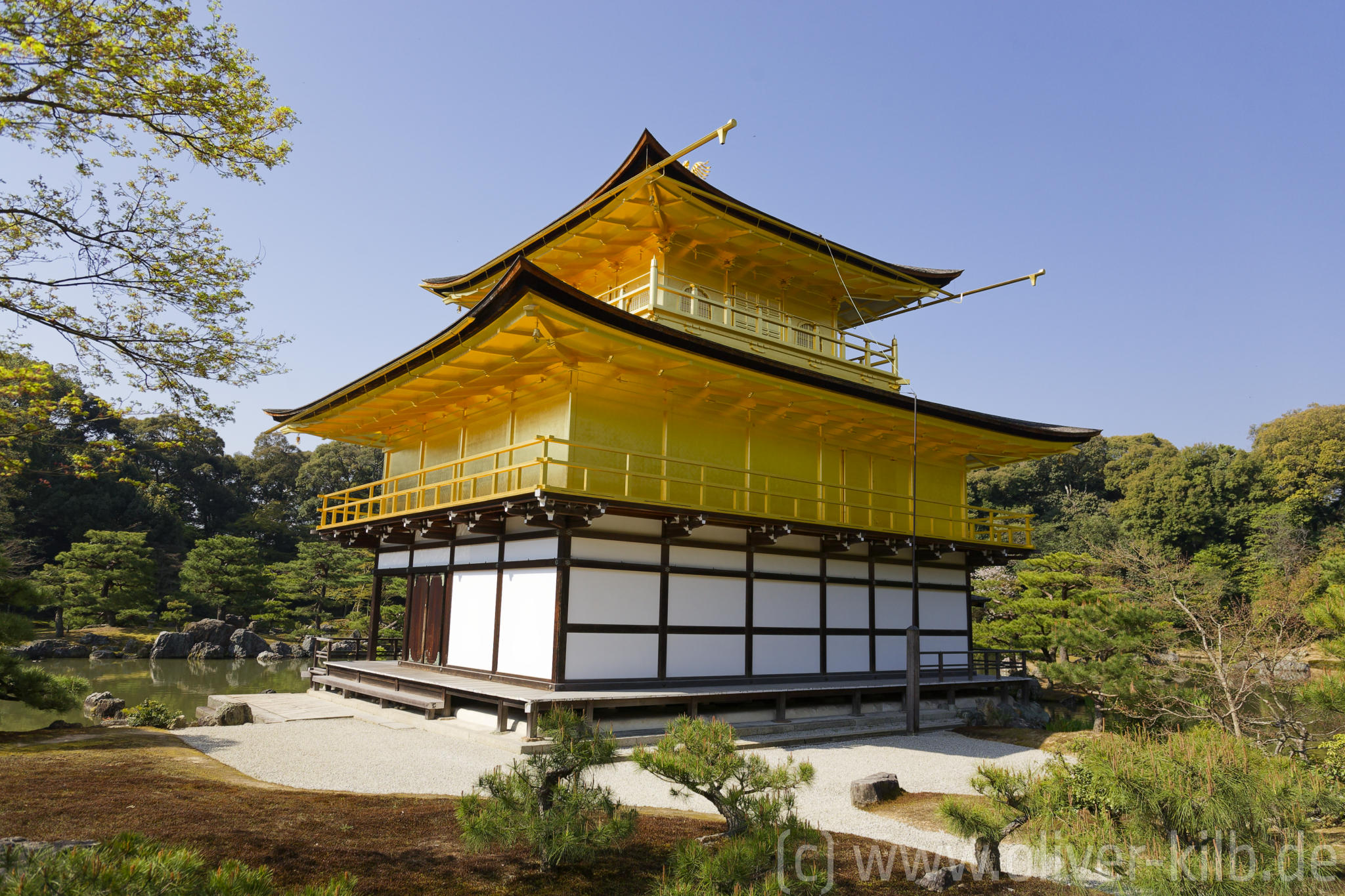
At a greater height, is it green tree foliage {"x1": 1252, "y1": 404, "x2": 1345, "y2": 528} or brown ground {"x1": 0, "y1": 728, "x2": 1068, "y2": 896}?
green tree foliage {"x1": 1252, "y1": 404, "x2": 1345, "y2": 528}

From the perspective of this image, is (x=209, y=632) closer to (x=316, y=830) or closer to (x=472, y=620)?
(x=472, y=620)

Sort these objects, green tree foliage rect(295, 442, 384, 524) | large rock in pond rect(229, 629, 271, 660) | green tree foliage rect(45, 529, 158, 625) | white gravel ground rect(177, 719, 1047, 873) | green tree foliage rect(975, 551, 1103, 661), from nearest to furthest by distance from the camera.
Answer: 1. white gravel ground rect(177, 719, 1047, 873)
2. green tree foliage rect(975, 551, 1103, 661)
3. large rock in pond rect(229, 629, 271, 660)
4. green tree foliage rect(45, 529, 158, 625)
5. green tree foliage rect(295, 442, 384, 524)

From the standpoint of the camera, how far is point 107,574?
33156 millimetres

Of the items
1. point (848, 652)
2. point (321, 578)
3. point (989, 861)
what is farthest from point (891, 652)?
point (321, 578)

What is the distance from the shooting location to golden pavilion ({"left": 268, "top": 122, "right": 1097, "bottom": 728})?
12172 mm

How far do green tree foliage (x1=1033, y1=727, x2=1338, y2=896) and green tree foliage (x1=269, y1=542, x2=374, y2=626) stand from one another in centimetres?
3546

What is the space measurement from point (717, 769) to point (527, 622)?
7735 millimetres

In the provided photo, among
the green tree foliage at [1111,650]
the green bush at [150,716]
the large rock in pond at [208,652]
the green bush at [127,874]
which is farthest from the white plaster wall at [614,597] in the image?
the large rock in pond at [208,652]

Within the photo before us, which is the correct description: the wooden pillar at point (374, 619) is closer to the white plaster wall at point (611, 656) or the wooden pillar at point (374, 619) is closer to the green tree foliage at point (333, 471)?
the white plaster wall at point (611, 656)

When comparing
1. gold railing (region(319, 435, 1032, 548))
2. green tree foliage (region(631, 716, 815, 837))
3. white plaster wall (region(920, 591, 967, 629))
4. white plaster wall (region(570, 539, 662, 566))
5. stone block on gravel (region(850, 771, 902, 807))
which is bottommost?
stone block on gravel (region(850, 771, 902, 807))

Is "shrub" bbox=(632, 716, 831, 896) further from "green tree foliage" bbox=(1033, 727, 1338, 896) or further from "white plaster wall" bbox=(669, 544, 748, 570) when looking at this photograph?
"white plaster wall" bbox=(669, 544, 748, 570)

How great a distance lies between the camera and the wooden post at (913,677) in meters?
12.9

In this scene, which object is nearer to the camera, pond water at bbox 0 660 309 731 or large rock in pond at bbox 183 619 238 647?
pond water at bbox 0 660 309 731

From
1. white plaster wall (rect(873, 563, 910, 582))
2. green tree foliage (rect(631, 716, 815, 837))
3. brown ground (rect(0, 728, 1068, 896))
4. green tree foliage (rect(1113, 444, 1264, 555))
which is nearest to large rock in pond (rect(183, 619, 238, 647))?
brown ground (rect(0, 728, 1068, 896))
